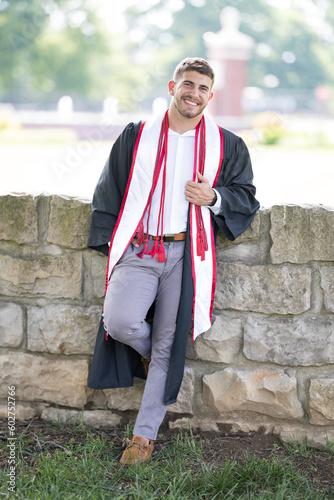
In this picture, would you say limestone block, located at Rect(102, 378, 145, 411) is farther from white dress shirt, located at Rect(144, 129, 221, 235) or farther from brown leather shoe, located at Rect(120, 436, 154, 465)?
white dress shirt, located at Rect(144, 129, 221, 235)

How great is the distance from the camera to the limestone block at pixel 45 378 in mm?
2969

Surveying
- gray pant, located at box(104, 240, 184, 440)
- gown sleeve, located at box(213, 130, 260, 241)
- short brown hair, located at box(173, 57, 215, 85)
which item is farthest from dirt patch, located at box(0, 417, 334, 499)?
short brown hair, located at box(173, 57, 215, 85)

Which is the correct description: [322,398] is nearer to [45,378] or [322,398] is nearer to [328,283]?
[328,283]

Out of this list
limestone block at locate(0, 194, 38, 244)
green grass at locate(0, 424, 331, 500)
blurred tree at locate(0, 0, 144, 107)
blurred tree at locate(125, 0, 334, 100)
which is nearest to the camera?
green grass at locate(0, 424, 331, 500)

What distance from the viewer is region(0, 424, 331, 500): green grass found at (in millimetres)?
2316

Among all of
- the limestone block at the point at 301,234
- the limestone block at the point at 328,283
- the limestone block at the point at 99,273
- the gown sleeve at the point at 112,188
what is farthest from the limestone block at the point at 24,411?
the limestone block at the point at 328,283

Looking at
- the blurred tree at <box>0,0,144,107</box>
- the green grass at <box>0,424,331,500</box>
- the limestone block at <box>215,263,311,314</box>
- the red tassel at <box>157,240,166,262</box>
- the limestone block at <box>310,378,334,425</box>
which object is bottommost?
the green grass at <box>0,424,331,500</box>

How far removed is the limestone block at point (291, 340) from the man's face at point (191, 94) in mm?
1037

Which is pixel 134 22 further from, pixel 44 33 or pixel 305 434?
pixel 305 434

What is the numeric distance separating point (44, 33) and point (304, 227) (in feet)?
113

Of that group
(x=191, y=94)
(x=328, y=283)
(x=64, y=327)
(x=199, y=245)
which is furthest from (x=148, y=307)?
(x=191, y=94)

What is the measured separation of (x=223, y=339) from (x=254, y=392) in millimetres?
301

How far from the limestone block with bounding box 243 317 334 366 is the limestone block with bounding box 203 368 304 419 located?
0.09m

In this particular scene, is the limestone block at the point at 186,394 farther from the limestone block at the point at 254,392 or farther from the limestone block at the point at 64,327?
the limestone block at the point at 64,327
